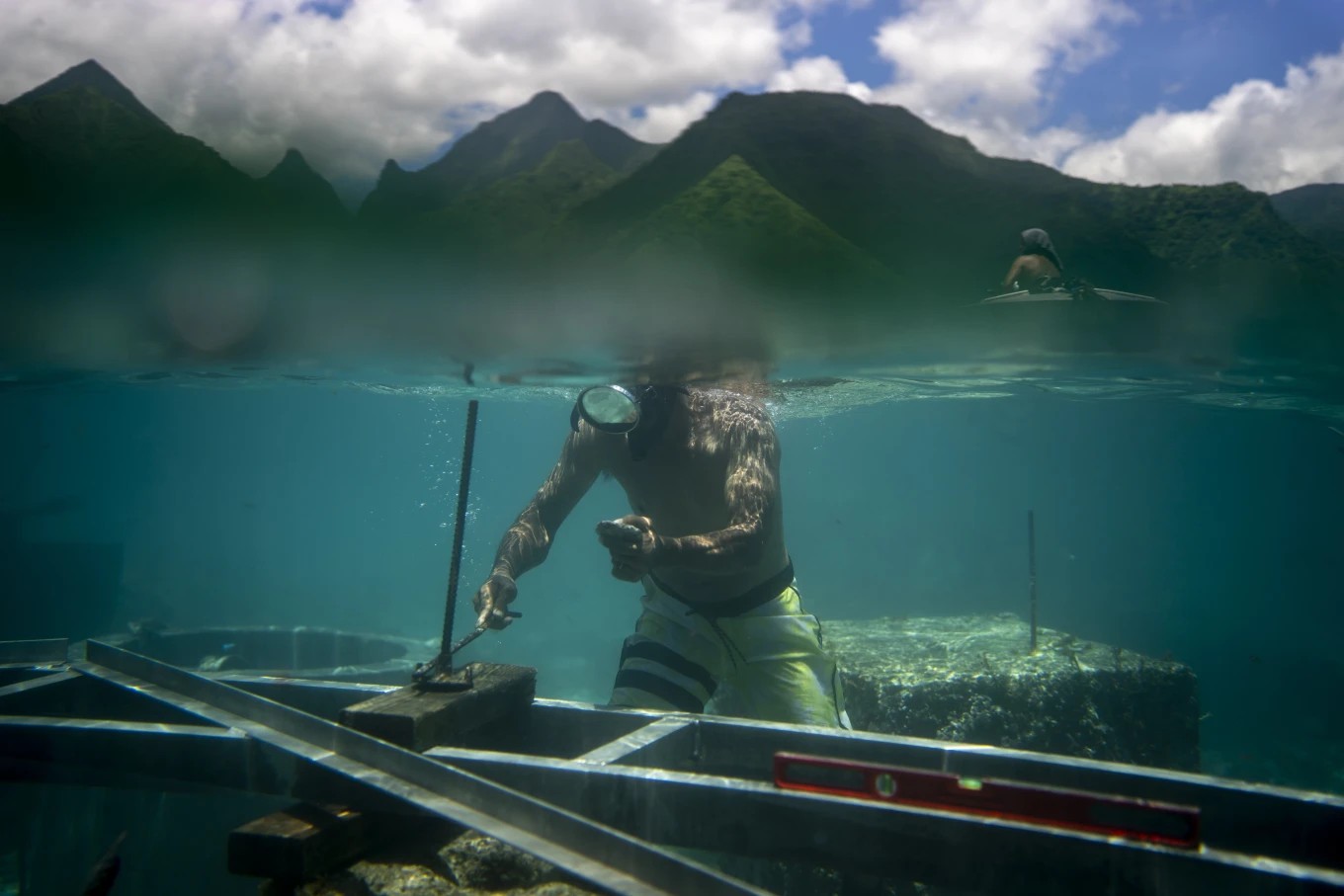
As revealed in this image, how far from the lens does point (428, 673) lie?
344cm

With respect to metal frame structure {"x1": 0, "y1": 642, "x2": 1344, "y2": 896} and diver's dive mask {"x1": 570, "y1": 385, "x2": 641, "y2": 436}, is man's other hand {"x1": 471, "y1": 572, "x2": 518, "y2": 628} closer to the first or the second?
metal frame structure {"x1": 0, "y1": 642, "x2": 1344, "y2": 896}

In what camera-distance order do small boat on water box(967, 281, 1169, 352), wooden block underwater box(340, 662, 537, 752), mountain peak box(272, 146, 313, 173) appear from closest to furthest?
wooden block underwater box(340, 662, 537, 752) → mountain peak box(272, 146, 313, 173) → small boat on water box(967, 281, 1169, 352)

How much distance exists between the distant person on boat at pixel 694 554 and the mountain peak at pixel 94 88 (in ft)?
13.5

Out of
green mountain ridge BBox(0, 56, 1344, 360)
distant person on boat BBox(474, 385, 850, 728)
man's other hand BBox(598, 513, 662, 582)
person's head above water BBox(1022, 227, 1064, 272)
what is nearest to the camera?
man's other hand BBox(598, 513, 662, 582)

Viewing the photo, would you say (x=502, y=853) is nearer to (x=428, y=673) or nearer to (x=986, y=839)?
(x=428, y=673)

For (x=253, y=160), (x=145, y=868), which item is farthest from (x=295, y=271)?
(x=145, y=868)

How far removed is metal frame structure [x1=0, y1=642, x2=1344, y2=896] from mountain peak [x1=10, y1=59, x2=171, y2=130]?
4.37 meters

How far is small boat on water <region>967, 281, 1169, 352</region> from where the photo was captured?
9.67 m

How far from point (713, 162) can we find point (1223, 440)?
143 ft

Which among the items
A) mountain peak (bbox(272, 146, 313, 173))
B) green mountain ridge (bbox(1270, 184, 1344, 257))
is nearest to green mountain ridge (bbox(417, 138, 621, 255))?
mountain peak (bbox(272, 146, 313, 173))

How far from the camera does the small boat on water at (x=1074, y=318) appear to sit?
9.67 m

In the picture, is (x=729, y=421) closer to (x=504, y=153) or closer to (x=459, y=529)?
(x=459, y=529)

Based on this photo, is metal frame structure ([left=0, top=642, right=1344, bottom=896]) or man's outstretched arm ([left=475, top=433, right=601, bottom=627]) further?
man's outstretched arm ([left=475, top=433, right=601, bottom=627])

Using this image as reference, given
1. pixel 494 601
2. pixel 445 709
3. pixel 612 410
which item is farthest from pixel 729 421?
pixel 445 709
